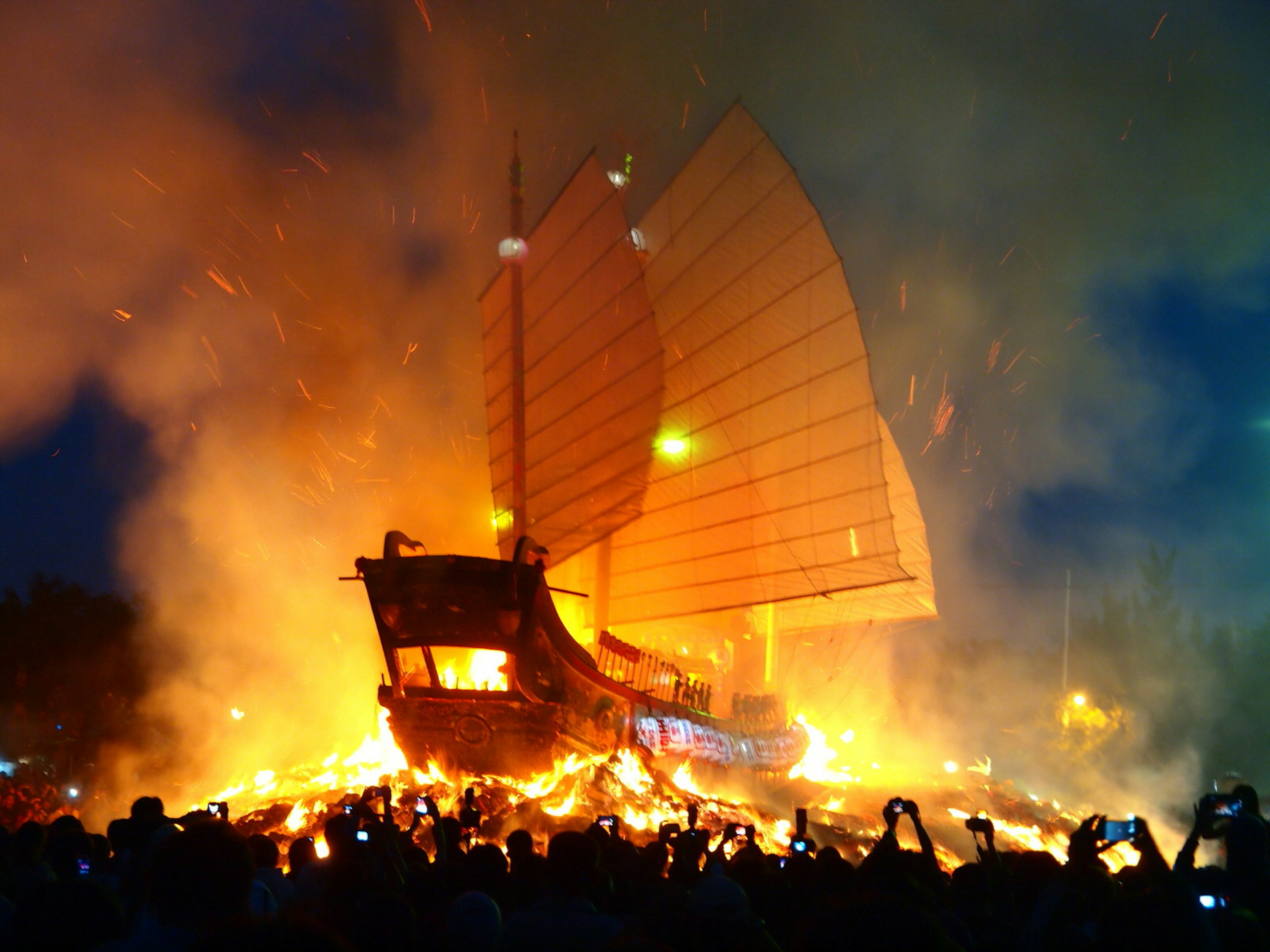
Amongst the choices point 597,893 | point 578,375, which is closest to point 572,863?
point 597,893

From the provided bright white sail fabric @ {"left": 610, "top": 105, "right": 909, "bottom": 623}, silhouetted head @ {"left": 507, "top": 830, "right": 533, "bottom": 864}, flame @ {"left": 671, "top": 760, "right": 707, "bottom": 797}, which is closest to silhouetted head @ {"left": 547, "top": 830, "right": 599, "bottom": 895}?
silhouetted head @ {"left": 507, "top": 830, "right": 533, "bottom": 864}

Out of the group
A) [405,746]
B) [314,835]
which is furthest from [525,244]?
[314,835]

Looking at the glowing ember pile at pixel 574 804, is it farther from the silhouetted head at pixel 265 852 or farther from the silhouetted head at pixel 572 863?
the silhouetted head at pixel 572 863

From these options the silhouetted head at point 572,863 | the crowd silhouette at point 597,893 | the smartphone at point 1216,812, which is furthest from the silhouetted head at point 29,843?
the smartphone at point 1216,812

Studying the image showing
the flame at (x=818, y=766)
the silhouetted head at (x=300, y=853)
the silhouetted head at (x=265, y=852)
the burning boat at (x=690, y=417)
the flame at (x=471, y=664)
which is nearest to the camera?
the silhouetted head at (x=265, y=852)

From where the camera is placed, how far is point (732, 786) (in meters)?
15.5

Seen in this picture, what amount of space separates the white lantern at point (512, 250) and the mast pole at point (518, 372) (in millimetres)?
47

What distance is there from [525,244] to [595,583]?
7.78 m

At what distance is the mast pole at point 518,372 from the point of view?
1775 centimetres

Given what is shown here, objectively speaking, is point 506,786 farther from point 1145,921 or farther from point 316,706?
point 1145,921

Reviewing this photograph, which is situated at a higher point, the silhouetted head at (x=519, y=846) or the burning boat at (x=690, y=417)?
the burning boat at (x=690, y=417)

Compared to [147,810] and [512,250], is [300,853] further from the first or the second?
[512,250]

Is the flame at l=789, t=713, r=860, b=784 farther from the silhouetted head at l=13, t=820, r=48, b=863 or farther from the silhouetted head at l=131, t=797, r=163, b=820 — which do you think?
the silhouetted head at l=13, t=820, r=48, b=863

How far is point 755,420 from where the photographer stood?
1822 centimetres
